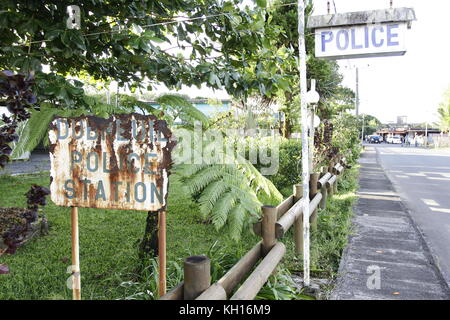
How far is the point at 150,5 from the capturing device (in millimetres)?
3260

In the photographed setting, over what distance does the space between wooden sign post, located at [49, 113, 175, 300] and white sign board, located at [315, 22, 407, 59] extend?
6.19 ft

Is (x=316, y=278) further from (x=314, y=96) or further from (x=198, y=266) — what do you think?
(x=314, y=96)

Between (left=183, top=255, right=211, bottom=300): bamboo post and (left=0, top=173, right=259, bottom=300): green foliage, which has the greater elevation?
(left=183, top=255, right=211, bottom=300): bamboo post

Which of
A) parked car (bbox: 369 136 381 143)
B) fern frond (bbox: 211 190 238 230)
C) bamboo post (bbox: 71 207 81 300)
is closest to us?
bamboo post (bbox: 71 207 81 300)

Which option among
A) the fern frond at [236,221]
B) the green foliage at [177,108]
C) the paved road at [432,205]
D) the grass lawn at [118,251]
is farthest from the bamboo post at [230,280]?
the paved road at [432,205]

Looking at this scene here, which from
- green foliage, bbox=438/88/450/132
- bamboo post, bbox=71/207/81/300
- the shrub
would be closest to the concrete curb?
the shrub

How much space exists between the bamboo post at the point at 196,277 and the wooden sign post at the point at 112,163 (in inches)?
8.2

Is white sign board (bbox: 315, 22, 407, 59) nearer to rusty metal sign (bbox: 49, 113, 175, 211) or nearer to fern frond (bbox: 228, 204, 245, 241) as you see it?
fern frond (bbox: 228, 204, 245, 241)

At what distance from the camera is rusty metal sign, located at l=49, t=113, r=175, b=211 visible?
2.05 metres

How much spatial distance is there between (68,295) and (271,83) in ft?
8.78

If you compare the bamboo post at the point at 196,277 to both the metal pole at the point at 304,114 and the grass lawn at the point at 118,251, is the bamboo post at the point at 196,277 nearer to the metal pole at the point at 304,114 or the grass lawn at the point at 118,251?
the grass lawn at the point at 118,251

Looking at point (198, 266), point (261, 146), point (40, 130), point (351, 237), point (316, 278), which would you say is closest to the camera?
point (198, 266)

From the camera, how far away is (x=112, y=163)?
83.3 inches

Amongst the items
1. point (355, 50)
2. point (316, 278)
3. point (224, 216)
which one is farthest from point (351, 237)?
point (355, 50)
